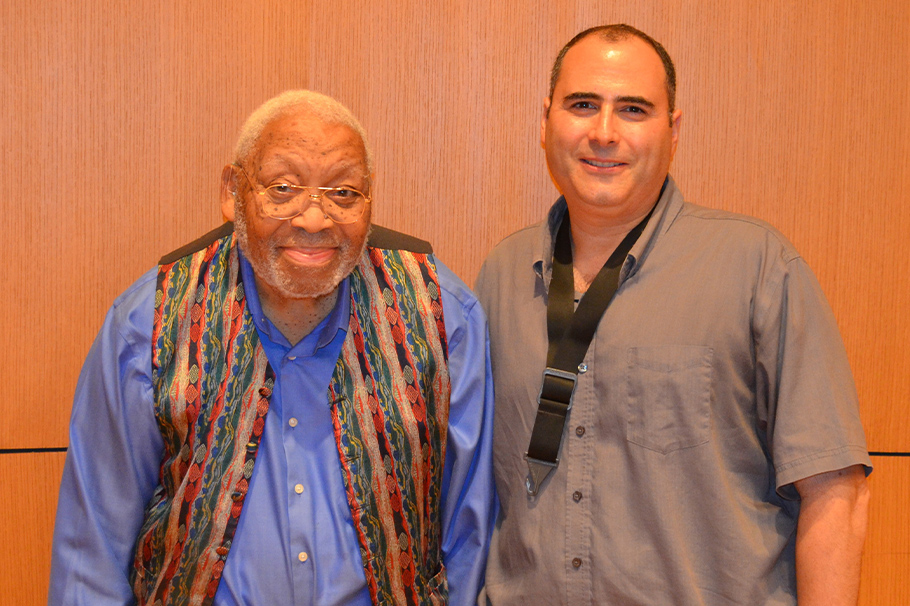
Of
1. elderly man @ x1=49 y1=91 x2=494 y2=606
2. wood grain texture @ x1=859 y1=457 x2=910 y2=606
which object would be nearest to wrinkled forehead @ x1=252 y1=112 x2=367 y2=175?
elderly man @ x1=49 y1=91 x2=494 y2=606

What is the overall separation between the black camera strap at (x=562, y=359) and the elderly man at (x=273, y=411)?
21 cm

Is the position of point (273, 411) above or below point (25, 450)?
above

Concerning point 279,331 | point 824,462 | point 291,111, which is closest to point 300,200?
point 291,111

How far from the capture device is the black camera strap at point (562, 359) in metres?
1.71

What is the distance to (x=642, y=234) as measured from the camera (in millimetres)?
1752

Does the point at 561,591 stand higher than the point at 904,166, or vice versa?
the point at 904,166

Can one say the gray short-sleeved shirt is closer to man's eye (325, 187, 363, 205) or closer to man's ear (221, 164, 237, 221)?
man's eye (325, 187, 363, 205)

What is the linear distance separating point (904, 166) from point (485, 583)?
184 cm

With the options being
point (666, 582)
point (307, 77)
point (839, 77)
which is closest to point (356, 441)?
point (666, 582)

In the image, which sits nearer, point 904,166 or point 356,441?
point 356,441

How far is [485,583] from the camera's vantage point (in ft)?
6.08

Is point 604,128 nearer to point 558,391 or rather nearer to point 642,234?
point 642,234

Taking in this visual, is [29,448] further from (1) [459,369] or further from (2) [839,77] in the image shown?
(2) [839,77]

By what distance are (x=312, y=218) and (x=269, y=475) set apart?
1.90ft
